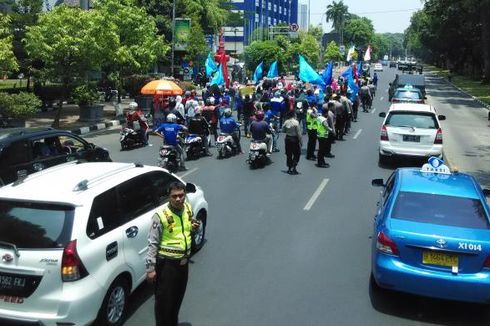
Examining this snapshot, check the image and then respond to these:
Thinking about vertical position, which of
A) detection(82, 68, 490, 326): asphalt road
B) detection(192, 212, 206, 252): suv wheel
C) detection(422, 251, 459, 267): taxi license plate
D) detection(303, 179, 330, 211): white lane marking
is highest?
detection(422, 251, 459, 267): taxi license plate

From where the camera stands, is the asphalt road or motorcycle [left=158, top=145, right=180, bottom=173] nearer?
the asphalt road

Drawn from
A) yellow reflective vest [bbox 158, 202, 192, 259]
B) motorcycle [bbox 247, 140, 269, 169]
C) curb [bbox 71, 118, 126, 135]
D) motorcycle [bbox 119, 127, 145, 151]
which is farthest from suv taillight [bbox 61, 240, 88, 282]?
curb [bbox 71, 118, 126, 135]

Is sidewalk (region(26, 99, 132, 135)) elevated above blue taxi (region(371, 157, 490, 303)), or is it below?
below

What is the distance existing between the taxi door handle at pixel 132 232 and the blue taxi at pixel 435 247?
9.54 feet

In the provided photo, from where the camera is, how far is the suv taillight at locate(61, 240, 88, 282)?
547 centimetres

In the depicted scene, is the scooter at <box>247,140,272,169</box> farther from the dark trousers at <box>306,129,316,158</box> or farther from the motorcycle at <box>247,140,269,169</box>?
the dark trousers at <box>306,129,316,158</box>

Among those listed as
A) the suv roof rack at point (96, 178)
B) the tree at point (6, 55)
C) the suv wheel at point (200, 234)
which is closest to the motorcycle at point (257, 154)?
the suv wheel at point (200, 234)

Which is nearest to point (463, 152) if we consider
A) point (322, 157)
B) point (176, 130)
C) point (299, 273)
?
point (322, 157)

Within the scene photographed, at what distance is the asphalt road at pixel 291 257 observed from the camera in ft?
22.0

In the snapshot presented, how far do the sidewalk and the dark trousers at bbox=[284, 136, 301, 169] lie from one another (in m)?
10.8

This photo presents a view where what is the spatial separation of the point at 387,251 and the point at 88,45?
1775cm

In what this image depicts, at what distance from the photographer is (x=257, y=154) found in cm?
1587

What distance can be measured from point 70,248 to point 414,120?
12.2 metres

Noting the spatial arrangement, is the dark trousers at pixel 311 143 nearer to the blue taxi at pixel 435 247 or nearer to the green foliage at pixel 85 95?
the blue taxi at pixel 435 247
